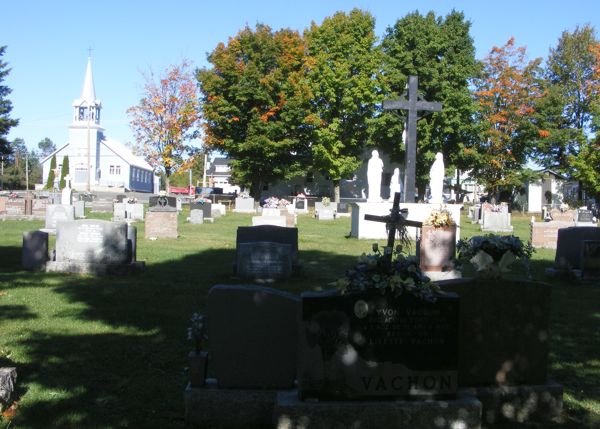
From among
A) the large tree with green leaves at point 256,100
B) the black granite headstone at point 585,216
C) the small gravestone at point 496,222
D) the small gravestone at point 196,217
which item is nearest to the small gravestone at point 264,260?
the small gravestone at point 196,217

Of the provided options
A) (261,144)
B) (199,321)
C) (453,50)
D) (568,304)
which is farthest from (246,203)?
(199,321)

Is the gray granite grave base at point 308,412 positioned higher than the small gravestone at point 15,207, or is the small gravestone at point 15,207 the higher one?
the small gravestone at point 15,207

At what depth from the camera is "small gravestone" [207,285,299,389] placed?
16.6ft

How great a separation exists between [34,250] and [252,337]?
30.3 ft

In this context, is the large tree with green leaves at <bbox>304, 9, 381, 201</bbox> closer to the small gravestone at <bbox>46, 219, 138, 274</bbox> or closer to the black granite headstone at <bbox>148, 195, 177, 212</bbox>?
the black granite headstone at <bbox>148, 195, 177, 212</bbox>

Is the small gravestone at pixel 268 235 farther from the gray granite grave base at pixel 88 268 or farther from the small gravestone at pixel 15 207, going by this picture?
the small gravestone at pixel 15 207

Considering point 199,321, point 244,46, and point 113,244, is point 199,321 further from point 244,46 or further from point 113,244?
point 244,46

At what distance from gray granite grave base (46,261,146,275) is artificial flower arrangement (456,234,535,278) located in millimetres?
8146

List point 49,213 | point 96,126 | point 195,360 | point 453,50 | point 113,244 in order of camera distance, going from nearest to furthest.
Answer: point 195,360 < point 113,244 < point 49,213 < point 453,50 < point 96,126

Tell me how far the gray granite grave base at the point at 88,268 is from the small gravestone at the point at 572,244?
361 inches

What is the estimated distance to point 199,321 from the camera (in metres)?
5.20

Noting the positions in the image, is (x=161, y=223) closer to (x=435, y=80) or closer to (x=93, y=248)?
(x=93, y=248)

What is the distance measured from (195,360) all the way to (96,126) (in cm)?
8127

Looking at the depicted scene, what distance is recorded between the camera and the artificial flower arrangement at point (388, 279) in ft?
15.4
